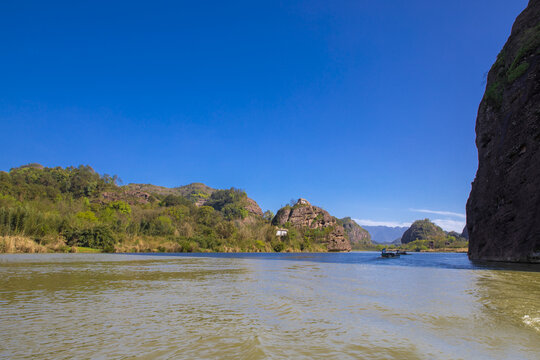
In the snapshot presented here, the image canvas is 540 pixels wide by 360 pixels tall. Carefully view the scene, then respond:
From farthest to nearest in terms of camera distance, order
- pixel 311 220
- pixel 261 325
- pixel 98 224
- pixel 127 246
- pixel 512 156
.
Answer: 1. pixel 311 220
2. pixel 127 246
3. pixel 98 224
4. pixel 512 156
5. pixel 261 325

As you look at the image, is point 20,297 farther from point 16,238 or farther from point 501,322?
point 16,238

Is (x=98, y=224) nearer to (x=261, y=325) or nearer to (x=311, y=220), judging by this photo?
(x=261, y=325)

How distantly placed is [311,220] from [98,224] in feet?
425

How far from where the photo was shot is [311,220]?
177 m

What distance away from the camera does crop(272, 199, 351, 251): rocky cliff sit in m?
167

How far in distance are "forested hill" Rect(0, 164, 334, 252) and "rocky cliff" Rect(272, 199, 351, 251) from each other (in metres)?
19.6

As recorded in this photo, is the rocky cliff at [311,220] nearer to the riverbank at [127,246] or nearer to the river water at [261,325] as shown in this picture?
the riverbank at [127,246]

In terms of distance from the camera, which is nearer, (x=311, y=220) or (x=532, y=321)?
(x=532, y=321)

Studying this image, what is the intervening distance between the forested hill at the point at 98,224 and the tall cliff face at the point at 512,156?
56448 millimetres

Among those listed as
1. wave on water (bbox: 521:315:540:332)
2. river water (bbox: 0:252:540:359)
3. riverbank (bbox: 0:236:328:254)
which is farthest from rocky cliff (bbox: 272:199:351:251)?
wave on water (bbox: 521:315:540:332)

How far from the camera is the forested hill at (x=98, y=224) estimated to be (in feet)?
153

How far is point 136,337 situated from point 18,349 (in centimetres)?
143

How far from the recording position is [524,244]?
26.2m

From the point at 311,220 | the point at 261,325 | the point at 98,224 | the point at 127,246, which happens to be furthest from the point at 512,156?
the point at 311,220
